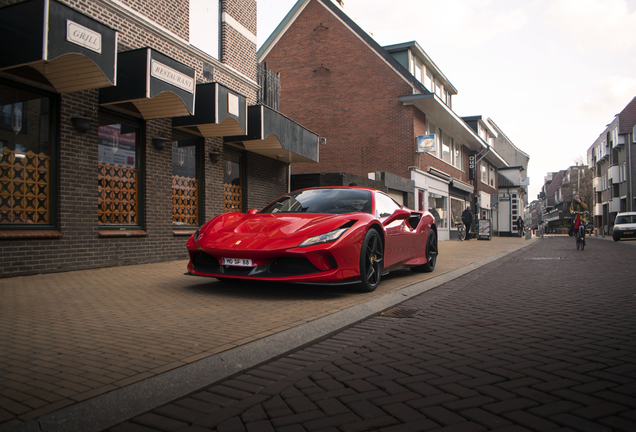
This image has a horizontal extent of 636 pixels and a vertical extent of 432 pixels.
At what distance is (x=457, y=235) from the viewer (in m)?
29.3

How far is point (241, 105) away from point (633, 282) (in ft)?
26.0

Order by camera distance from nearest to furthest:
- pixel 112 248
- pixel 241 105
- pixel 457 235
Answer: pixel 112 248 → pixel 241 105 → pixel 457 235

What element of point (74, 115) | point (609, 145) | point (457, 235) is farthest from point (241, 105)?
point (609, 145)

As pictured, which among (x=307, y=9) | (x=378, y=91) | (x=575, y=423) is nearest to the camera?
(x=575, y=423)

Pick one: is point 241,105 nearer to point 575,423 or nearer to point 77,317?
point 77,317

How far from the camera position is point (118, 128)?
9062 millimetres

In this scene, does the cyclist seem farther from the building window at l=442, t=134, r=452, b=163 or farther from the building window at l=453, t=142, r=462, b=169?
the building window at l=453, t=142, r=462, b=169

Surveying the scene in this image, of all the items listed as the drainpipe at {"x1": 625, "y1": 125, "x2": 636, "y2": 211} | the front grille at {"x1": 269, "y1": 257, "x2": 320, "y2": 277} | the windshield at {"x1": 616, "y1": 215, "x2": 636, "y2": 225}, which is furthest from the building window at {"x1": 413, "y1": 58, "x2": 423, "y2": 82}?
the drainpipe at {"x1": 625, "y1": 125, "x2": 636, "y2": 211}

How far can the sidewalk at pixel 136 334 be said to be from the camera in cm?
233

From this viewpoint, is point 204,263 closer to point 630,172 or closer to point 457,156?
point 457,156

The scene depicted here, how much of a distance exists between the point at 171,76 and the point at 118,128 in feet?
5.04

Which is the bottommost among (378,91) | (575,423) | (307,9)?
(575,423)

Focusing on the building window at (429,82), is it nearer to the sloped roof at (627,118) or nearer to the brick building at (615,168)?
the brick building at (615,168)

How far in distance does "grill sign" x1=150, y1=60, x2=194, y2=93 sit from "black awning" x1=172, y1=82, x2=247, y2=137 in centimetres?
76
